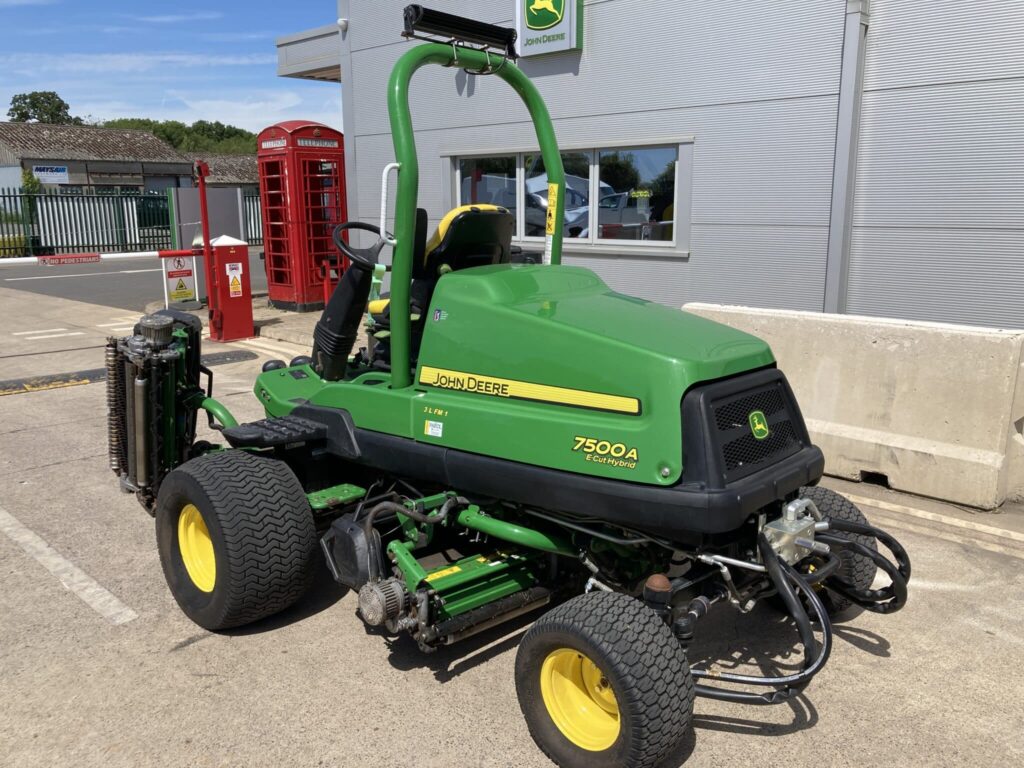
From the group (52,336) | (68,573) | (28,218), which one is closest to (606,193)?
(68,573)

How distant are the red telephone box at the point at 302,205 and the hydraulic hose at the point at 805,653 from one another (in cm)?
1059

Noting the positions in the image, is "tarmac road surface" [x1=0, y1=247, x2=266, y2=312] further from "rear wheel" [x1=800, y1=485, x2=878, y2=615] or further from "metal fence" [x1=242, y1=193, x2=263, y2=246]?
"rear wheel" [x1=800, y1=485, x2=878, y2=615]

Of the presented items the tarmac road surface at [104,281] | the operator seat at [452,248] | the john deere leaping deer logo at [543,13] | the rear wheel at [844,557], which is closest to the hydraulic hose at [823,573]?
the rear wheel at [844,557]

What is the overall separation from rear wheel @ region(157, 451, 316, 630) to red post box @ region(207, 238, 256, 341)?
23.8 ft

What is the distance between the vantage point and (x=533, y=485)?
318cm

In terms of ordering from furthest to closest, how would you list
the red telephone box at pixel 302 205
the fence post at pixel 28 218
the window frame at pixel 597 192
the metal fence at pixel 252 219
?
Answer: 1. the metal fence at pixel 252 219
2. the fence post at pixel 28 218
3. the red telephone box at pixel 302 205
4. the window frame at pixel 597 192

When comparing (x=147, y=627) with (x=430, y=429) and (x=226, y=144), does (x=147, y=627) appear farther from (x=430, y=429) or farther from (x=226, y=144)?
(x=226, y=144)

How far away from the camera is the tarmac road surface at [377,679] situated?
9.90 ft

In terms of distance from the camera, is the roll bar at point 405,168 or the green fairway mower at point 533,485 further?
the roll bar at point 405,168

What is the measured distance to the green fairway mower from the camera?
2893mm

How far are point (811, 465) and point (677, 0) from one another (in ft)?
21.4

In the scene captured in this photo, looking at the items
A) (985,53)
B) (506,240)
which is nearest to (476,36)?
(506,240)

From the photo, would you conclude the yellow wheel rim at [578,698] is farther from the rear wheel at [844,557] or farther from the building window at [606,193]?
the building window at [606,193]

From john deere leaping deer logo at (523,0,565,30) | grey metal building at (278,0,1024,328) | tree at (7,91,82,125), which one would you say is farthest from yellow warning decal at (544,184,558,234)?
tree at (7,91,82,125)
